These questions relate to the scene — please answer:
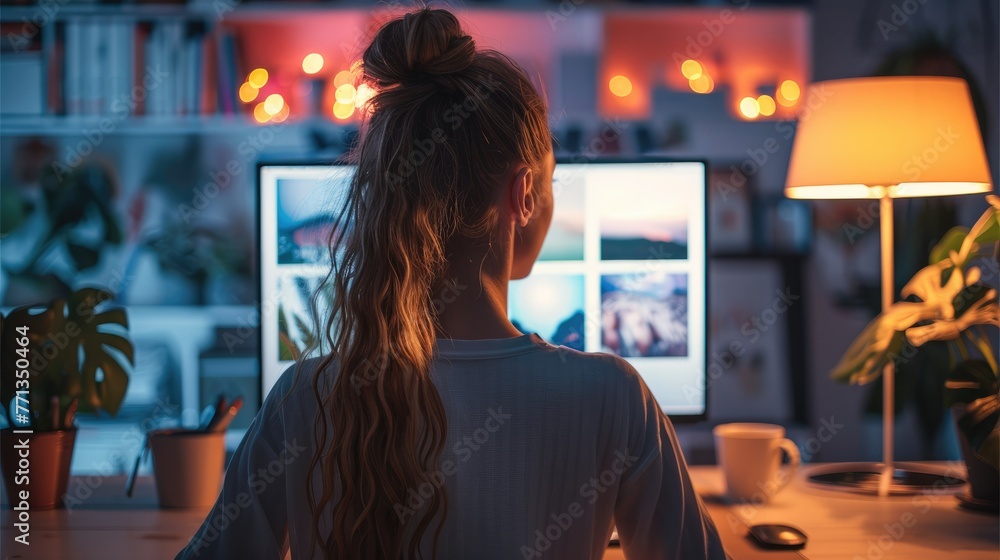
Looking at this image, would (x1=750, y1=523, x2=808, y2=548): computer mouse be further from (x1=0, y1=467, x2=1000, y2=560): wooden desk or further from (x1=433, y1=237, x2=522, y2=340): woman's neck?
(x1=433, y1=237, x2=522, y2=340): woman's neck

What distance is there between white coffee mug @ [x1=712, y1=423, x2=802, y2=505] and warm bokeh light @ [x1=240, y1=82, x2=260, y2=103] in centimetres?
222

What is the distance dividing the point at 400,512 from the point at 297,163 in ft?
2.10

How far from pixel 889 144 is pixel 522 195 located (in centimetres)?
82

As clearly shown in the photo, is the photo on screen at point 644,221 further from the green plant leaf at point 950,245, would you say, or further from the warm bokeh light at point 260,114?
the warm bokeh light at point 260,114

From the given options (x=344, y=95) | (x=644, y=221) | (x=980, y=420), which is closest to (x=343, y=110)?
(x=344, y=95)

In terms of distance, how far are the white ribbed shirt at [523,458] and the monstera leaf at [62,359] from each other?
0.54 meters

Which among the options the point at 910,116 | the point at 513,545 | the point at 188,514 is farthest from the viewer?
the point at 910,116

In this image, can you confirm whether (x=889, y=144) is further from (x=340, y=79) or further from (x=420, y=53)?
(x=340, y=79)

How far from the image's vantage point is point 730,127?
3.07 metres

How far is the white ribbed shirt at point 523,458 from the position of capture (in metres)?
0.78

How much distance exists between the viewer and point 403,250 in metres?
0.80

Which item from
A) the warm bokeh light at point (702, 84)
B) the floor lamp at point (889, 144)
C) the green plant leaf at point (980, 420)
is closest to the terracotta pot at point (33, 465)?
the floor lamp at point (889, 144)

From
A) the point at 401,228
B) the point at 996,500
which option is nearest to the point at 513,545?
the point at 401,228

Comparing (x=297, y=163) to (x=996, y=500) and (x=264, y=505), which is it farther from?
(x=996, y=500)
